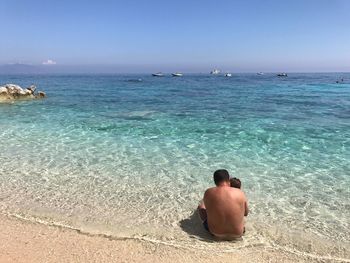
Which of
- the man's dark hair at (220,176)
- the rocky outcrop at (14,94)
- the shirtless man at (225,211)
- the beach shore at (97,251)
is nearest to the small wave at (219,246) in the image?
the beach shore at (97,251)

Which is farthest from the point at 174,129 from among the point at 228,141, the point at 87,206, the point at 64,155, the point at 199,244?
the point at 199,244

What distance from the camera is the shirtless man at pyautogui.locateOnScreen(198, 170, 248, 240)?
22.5 feet

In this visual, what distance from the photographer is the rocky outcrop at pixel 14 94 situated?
31.1 metres

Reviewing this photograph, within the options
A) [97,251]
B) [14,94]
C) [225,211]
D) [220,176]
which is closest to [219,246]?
[225,211]

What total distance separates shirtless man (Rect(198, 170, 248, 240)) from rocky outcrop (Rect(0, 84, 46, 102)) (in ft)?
92.7

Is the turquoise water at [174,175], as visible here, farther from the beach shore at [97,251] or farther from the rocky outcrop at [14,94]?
the rocky outcrop at [14,94]

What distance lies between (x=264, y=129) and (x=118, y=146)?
7.46 meters

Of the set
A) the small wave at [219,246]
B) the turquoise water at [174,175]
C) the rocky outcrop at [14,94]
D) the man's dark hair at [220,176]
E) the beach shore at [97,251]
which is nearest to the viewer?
the beach shore at [97,251]

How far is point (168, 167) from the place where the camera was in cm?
1144

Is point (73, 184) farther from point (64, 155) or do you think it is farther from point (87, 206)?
point (64, 155)

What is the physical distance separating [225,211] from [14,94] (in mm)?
29942

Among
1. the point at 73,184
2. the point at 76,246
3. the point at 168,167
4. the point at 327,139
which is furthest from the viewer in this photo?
the point at 327,139

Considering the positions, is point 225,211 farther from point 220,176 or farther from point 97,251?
point 97,251

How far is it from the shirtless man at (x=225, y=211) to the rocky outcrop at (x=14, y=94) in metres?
28.3
